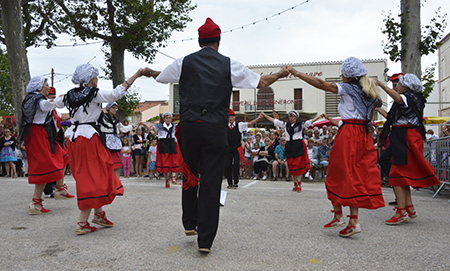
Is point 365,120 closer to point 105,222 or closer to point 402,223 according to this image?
point 402,223

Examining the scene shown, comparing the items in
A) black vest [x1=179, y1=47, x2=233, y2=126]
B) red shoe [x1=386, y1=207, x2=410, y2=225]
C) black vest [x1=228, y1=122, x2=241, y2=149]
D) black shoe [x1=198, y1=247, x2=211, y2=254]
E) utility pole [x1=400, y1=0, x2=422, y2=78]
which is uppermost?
utility pole [x1=400, y1=0, x2=422, y2=78]

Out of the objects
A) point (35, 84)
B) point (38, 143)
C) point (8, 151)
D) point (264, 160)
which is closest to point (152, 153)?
point (264, 160)

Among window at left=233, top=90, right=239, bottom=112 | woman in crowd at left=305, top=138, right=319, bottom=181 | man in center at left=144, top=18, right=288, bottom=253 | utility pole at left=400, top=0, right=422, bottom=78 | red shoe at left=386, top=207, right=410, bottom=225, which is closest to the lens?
man in center at left=144, top=18, right=288, bottom=253

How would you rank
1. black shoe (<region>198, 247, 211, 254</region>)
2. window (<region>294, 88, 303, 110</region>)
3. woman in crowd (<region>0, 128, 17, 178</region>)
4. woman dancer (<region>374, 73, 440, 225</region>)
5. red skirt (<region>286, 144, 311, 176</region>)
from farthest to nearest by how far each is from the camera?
window (<region>294, 88, 303, 110</region>) < woman in crowd (<region>0, 128, 17, 178</region>) < red skirt (<region>286, 144, 311, 176</region>) < woman dancer (<region>374, 73, 440, 225</region>) < black shoe (<region>198, 247, 211, 254</region>)

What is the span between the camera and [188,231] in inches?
147

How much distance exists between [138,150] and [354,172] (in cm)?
1071

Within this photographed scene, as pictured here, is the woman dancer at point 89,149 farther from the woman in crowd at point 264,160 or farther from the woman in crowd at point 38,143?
the woman in crowd at point 264,160

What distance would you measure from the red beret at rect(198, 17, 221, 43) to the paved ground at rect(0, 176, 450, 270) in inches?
80.1

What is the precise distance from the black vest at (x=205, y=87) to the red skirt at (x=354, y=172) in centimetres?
158

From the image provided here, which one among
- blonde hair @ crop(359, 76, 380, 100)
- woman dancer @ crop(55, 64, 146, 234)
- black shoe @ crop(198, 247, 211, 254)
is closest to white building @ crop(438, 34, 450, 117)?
blonde hair @ crop(359, 76, 380, 100)

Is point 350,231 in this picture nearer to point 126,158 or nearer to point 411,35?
point 411,35

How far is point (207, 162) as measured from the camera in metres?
3.52

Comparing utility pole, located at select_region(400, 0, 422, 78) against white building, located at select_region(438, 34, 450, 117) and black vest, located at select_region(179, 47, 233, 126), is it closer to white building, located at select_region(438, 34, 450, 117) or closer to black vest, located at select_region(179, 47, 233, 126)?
black vest, located at select_region(179, 47, 233, 126)

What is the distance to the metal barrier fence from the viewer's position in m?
7.99
